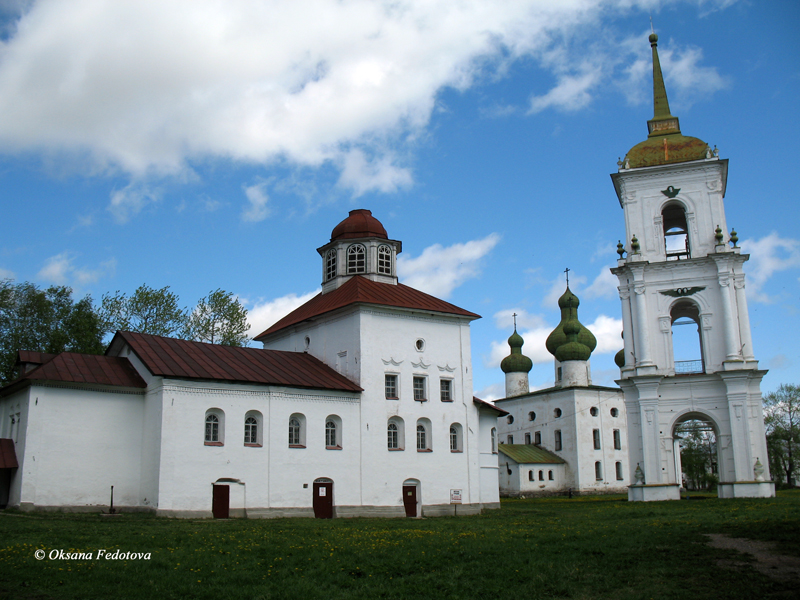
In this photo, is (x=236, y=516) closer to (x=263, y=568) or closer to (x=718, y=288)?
(x=263, y=568)

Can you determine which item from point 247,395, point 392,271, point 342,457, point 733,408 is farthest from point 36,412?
point 733,408

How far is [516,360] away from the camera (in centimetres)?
7294

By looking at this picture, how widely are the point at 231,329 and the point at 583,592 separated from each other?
38.4 m

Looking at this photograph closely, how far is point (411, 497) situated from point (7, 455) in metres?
16.3

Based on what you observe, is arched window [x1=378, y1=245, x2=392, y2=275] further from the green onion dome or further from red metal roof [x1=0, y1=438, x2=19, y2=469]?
the green onion dome

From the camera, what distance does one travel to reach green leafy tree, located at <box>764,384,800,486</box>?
65438 millimetres

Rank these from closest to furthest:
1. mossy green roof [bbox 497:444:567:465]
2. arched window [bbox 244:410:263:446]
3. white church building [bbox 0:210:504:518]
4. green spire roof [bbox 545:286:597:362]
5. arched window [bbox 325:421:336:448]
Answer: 1. white church building [bbox 0:210:504:518]
2. arched window [bbox 244:410:263:446]
3. arched window [bbox 325:421:336:448]
4. mossy green roof [bbox 497:444:567:465]
5. green spire roof [bbox 545:286:597:362]

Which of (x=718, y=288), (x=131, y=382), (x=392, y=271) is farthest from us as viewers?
(x=392, y=271)

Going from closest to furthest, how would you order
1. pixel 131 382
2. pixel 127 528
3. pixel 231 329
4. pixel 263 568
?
pixel 263 568, pixel 127 528, pixel 131 382, pixel 231 329

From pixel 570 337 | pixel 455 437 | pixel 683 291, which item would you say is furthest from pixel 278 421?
pixel 570 337

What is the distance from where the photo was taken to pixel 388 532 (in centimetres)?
1892

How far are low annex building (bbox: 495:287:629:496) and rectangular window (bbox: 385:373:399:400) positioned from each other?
30.8 meters

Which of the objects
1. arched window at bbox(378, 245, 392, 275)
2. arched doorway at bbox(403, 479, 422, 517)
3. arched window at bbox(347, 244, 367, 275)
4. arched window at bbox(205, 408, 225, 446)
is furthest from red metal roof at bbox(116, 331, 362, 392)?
arched window at bbox(378, 245, 392, 275)

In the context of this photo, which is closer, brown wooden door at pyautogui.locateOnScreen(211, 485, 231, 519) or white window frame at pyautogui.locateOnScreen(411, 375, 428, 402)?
brown wooden door at pyautogui.locateOnScreen(211, 485, 231, 519)
